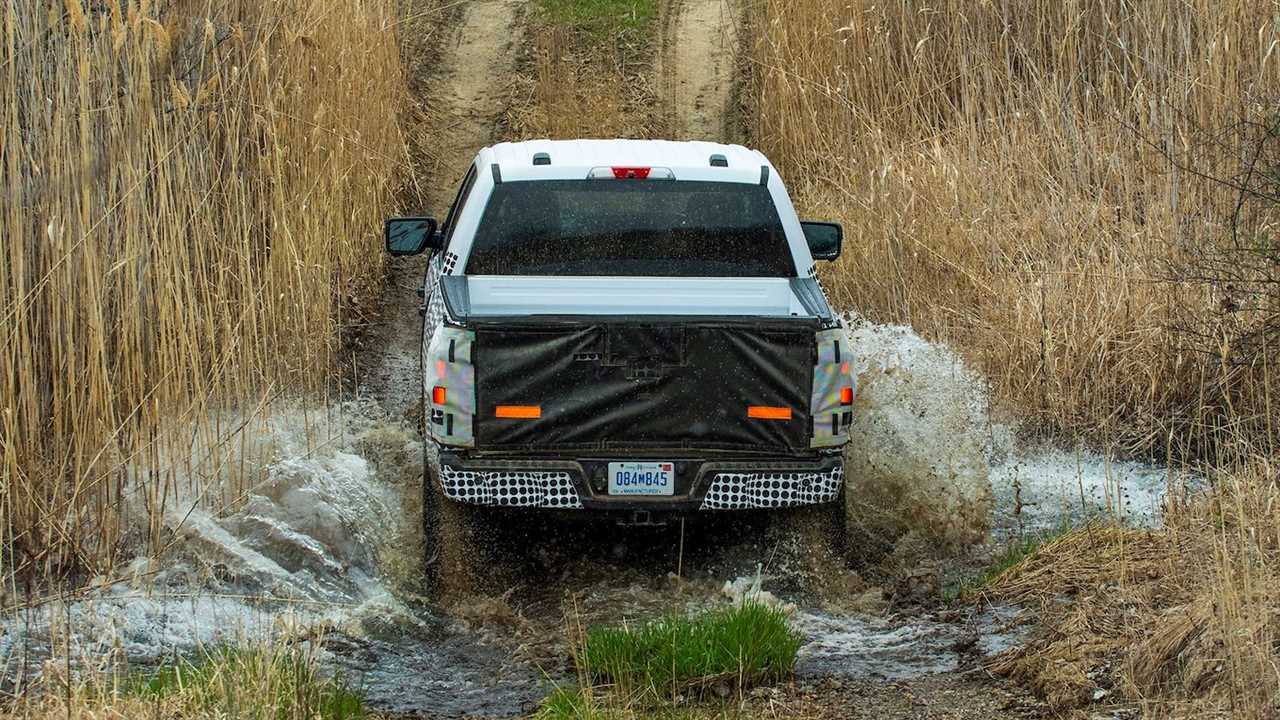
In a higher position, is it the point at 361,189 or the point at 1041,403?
the point at 361,189

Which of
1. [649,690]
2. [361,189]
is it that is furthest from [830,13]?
[649,690]

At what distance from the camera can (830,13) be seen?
43.6 ft

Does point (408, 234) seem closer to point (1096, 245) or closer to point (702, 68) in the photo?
point (1096, 245)

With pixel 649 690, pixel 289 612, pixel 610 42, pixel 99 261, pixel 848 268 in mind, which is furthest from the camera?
pixel 610 42

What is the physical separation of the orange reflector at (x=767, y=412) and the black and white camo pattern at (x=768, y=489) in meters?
0.23

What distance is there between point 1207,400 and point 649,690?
4040 millimetres

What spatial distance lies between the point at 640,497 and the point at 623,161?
1.69 meters

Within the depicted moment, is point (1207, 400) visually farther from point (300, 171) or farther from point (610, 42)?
point (610, 42)

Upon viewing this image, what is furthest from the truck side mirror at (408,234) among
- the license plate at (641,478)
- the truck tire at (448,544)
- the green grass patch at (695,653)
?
the green grass patch at (695,653)

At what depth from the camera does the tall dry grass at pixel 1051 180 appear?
8531mm

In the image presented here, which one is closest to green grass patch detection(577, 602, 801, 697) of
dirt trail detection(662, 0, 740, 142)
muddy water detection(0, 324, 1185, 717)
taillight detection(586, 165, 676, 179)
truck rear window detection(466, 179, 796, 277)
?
muddy water detection(0, 324, 1185, 717)

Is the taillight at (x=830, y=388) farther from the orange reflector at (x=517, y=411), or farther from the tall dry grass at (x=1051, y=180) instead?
the tall dry grass at (x=1051, y=180)

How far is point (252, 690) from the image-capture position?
15.6ft

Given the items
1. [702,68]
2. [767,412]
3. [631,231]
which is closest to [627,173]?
[631,231]
